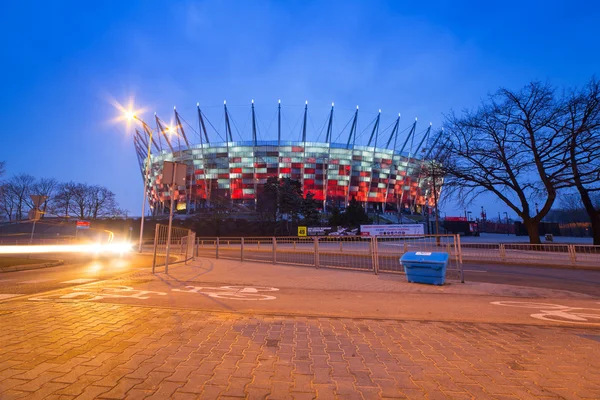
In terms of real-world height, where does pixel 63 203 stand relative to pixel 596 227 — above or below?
above

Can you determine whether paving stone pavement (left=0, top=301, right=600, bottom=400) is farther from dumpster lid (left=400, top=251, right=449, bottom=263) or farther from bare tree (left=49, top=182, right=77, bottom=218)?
bare tree (left=49, top=182, right=77, bottom=218)

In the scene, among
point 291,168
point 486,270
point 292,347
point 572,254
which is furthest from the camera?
point 291,168

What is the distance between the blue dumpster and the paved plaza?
1.88 m

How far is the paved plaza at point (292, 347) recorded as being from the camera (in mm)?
2500

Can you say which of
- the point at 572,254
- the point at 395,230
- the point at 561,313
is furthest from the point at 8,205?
the point at 572,254

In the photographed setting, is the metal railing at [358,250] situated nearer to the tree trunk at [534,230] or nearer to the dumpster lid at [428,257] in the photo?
the dumpster lid at [428,257]

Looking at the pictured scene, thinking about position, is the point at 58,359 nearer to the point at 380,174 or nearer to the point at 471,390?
the point at 471,390

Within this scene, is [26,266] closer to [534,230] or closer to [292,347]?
[292,347]

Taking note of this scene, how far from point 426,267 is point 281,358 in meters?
6.88


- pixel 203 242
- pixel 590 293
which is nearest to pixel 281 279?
pixel 590 293

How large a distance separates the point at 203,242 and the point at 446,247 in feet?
63.3

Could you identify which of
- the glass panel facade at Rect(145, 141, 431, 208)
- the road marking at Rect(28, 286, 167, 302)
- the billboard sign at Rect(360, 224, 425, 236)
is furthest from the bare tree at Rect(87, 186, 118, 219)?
the road marking at Rect(28, 286, 167, 302)

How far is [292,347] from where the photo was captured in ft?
11.5

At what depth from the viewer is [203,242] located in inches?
972
